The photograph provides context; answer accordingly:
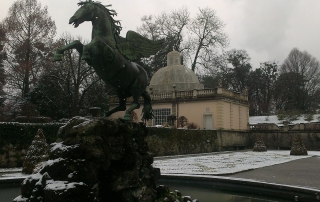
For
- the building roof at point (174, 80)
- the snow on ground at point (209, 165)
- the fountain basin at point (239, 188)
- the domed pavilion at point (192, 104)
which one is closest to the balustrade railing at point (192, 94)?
the domed pavilion at point (192, 104)

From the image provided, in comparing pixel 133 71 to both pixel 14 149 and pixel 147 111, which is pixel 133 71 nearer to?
pixel 147 111

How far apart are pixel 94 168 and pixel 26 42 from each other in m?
26.0

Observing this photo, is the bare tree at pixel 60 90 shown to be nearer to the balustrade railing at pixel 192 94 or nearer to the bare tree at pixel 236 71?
the balustrade railing at pixel 192 94

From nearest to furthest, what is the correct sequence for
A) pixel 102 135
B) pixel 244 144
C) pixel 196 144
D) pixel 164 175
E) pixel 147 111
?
pixel 102 135
pixel 147 111
pixel 164 175
pixel 196 144
pixel 244 144

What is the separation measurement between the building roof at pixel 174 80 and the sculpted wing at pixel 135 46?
29.6 meters

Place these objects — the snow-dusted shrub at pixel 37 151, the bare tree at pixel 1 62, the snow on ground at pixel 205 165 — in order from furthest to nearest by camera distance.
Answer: the bare tree at pixel 1 62
the snow-dusted shrub at pixel 37 151
the snow on ground at pixel 205 165

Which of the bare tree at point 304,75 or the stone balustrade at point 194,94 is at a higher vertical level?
the bare tree at point 304,75

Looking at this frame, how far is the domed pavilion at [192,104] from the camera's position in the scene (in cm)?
3219

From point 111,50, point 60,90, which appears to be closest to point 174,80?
point 60,90

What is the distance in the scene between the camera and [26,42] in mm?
27750

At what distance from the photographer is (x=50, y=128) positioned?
55.4 ft

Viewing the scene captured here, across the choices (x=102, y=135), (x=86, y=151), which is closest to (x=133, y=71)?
(x=102, y=135)

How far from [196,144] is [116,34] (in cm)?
2056

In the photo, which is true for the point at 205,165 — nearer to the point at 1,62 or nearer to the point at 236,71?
the point at 1,62
